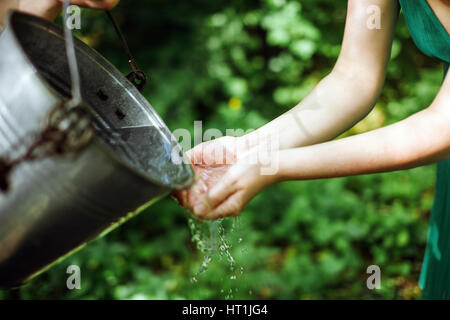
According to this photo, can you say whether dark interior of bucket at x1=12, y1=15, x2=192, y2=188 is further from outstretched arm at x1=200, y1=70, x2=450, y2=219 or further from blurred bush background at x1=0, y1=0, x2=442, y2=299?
blurred bush background at x1=0, y1=0, x2=442, y2=299

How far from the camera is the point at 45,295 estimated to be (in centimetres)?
238

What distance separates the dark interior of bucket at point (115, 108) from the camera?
1314 millimetres

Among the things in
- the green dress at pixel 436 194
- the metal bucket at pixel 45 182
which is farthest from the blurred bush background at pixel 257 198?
the metal bucket at pixel 45 182

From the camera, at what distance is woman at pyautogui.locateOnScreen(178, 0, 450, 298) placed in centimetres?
126

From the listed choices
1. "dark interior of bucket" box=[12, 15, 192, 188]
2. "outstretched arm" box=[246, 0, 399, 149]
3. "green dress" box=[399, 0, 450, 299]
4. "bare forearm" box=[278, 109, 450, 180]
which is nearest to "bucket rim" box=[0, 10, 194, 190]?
"dark interior of bucket" box=[12, 15, 192, 188]

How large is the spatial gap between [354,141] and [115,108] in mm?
762

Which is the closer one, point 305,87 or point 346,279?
point 346,279

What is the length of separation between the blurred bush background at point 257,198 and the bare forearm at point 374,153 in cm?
158

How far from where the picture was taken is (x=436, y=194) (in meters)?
1.90

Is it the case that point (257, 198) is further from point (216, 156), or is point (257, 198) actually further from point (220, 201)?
point (220, 201)

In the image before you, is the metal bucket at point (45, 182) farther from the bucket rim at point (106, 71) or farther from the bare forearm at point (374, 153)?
the bare forearm at point (374, 153)
